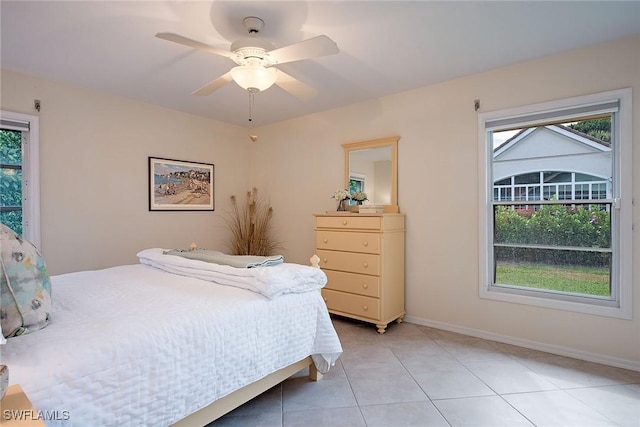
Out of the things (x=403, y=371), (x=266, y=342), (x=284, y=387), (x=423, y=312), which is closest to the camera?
(x=266, y=342)

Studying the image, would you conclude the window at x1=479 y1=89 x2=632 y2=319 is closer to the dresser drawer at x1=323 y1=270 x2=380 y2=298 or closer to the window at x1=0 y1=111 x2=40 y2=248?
the dresser drawer at x1=323 y1=270 x2=380 y2=298

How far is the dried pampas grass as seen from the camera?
14.4 feet

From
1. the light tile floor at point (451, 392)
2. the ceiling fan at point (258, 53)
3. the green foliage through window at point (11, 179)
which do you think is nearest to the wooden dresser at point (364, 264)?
the light tile floor at point (451, 392)

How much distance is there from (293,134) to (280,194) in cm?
82

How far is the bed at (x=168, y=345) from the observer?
1062 millimetres

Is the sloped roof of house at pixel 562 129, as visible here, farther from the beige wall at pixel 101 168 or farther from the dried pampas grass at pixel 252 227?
the beige wall at pixel 101 168

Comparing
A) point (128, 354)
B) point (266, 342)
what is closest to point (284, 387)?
point (266, 342)

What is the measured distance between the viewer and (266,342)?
1.69m

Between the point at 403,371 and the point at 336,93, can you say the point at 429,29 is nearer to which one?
the point at 336,93

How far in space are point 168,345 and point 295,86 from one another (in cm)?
176

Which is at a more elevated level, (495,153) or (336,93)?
(336,93)

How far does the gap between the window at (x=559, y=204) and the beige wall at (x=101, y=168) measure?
3.32 m

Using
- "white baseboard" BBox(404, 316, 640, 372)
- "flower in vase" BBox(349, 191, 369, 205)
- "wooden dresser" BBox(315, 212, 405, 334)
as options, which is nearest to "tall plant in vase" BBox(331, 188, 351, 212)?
"flower in vase" BBox(349, 191, 369, 205)

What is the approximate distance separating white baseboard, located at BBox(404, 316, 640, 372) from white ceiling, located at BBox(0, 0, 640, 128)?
2317 mm
